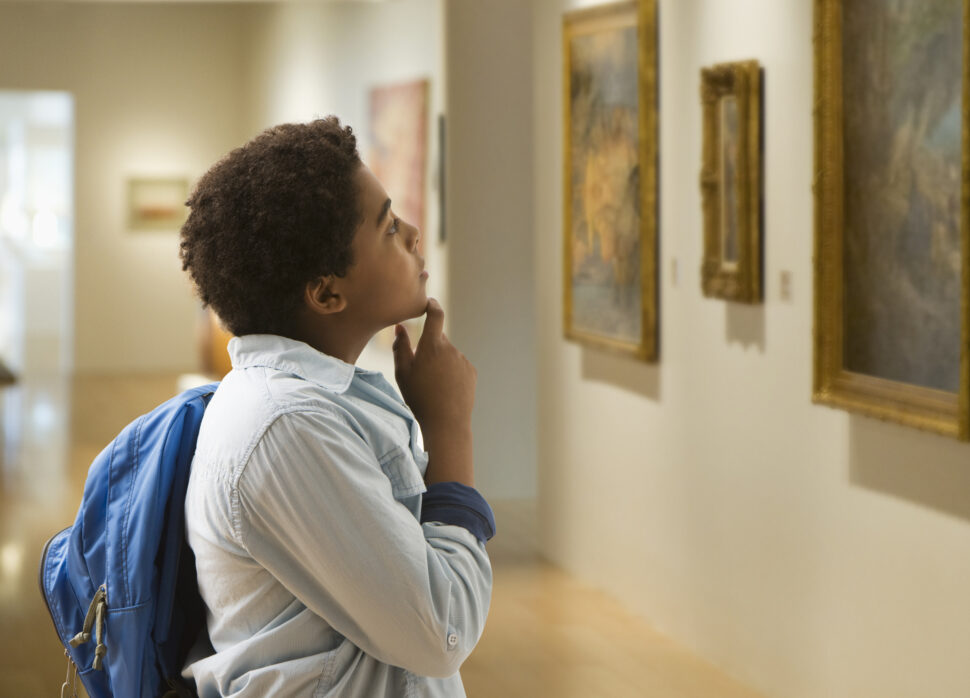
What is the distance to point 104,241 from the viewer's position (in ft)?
65.4

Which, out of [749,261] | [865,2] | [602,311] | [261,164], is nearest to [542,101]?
[602,311]

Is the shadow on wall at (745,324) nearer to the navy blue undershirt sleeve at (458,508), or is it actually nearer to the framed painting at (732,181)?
the framed painting at (732,181)

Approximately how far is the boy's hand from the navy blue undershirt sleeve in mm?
34

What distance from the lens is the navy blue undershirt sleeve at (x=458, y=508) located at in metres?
1.63

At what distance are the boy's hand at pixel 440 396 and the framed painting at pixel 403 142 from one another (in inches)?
381

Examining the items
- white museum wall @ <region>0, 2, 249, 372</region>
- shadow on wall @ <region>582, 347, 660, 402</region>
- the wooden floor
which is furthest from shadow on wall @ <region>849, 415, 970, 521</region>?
white museum wall @ <region>0, 2, 249, 372</region>

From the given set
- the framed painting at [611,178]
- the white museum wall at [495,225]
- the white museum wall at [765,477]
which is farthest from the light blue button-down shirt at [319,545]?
the white museum wall at [495,225]

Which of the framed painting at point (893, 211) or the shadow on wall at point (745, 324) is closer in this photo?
the framed painting at point (893, 211)

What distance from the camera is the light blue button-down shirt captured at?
1.49 meters

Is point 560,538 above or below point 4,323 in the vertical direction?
below

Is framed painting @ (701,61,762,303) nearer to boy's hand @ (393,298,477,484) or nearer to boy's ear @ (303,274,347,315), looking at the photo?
boy's hand @ (393,298,477,484)

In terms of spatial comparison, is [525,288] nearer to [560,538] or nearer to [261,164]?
[560,538]

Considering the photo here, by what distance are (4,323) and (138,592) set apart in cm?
2184

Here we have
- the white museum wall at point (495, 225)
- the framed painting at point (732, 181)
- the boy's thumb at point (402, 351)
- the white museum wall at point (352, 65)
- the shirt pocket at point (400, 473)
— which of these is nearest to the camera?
the shirt pocket at point (400, 473)
